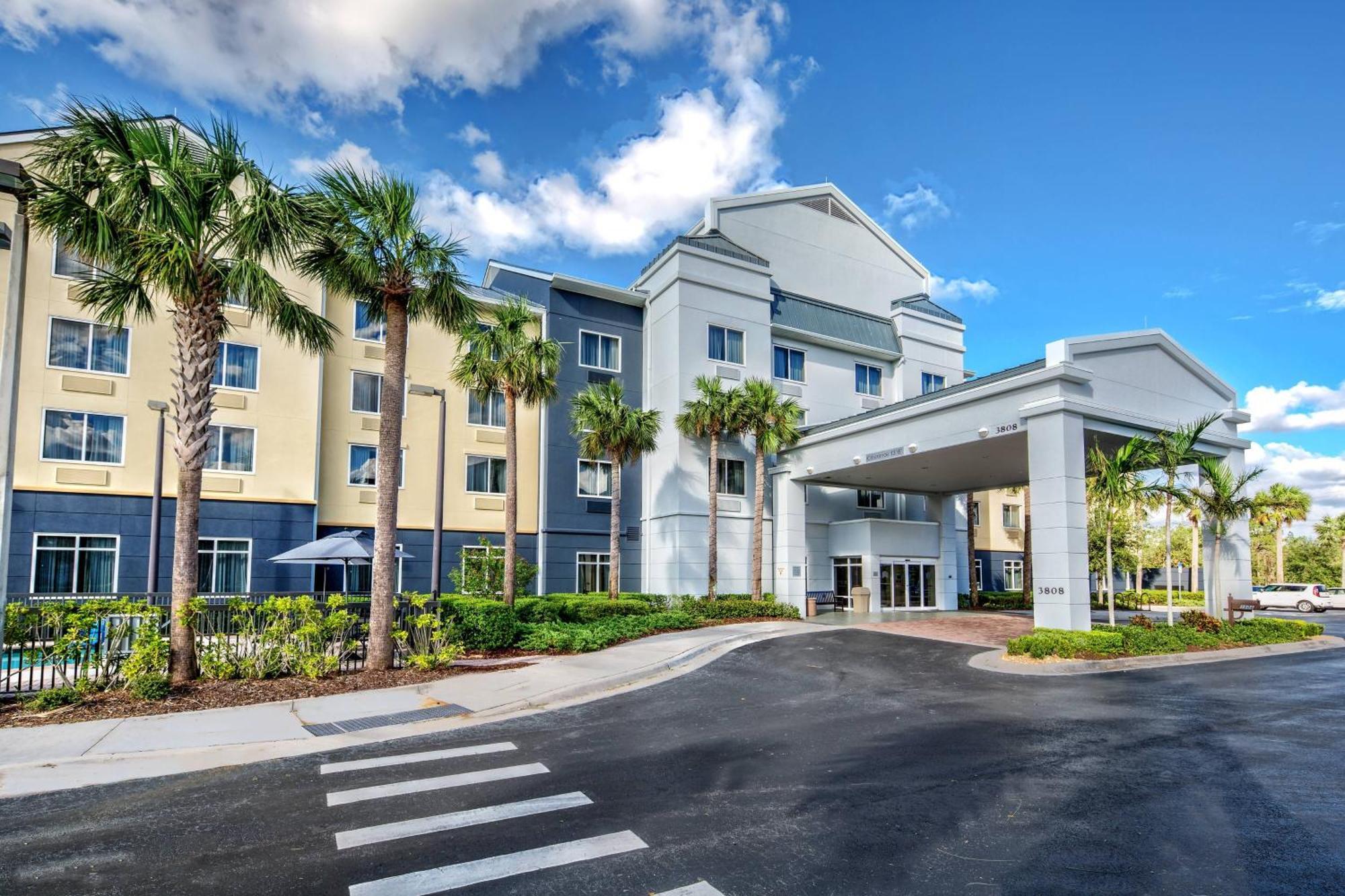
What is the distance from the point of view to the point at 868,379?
35.0 meters

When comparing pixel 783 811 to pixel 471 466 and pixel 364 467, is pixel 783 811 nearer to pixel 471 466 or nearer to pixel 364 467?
pixel 364 467

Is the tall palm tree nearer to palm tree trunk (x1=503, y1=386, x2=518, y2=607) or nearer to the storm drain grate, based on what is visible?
the storm drain grate

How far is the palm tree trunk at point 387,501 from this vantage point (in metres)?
13.2

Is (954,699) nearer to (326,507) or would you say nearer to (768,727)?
(768,727)

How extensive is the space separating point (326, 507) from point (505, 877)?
23037 millimetres

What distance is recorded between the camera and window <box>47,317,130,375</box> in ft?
72.5

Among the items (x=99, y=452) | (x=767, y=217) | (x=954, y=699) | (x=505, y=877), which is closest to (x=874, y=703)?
(x=954, y=699)

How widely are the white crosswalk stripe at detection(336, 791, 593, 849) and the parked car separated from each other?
49701 millimetres

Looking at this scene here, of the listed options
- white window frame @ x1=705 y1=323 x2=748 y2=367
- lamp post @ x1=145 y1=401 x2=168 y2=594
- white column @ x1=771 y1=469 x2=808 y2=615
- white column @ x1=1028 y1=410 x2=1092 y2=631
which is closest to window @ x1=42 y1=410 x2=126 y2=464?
lamp post @ x1=145 y1=401 x2=168 y2=594

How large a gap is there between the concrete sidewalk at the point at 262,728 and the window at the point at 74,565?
594 inches

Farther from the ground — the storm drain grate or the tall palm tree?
the tall palm tree

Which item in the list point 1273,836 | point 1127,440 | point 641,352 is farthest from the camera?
point 641,352

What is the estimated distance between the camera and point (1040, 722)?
33.0ft

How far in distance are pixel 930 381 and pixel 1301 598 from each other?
86.6 ft
